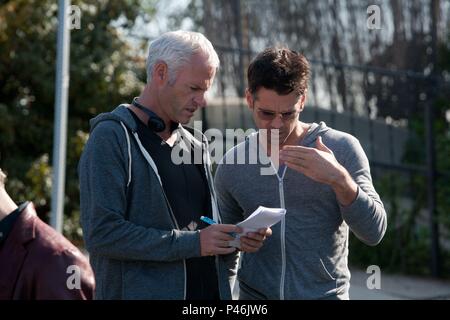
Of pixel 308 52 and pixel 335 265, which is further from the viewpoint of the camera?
pixel 308 52

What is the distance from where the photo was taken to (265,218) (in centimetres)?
297

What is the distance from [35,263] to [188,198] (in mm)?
1012

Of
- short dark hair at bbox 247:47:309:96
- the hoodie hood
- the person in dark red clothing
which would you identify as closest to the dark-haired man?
short dark hair at bbox 247:47:309:96

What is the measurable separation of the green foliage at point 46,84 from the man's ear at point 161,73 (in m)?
4.94

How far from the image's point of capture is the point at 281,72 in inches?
126

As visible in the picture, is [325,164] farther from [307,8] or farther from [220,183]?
[307,8]

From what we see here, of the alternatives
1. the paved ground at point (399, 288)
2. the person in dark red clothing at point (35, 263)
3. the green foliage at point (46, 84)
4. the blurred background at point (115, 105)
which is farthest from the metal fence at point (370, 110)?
the person in dark red clothing at point (35, 263)

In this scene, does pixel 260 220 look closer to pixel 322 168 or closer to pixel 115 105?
pixel 322 168

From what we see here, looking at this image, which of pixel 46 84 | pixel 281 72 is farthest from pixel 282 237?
pixel 46 84

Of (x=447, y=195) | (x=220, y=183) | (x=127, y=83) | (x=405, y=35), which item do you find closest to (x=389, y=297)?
(x=447, y=195)

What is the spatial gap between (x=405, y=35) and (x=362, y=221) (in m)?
8.93

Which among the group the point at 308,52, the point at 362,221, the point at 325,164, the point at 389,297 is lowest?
the point at 389,297

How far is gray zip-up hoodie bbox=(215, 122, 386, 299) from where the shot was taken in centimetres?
322

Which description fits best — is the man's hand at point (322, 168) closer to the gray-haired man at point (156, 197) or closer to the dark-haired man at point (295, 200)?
the dark-haired man at point (295, 200)
